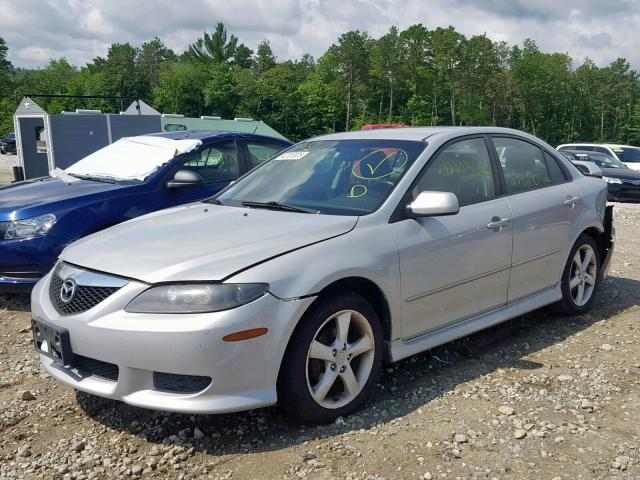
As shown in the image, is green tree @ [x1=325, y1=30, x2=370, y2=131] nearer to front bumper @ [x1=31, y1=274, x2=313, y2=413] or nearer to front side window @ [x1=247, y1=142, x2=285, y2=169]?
front side window @ [x1=247, y1=142, x2=285, y2=169]

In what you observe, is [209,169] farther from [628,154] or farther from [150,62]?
[150,62]

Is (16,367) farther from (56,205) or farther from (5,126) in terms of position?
(5,126)

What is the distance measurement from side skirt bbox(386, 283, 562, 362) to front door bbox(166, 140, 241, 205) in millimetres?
3186

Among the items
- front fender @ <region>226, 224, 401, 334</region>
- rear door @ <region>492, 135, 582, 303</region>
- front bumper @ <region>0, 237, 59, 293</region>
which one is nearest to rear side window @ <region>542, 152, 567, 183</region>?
rear door @ <region>492, 135, 582, 303</region>

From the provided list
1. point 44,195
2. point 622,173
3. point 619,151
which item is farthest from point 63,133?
point 619,151

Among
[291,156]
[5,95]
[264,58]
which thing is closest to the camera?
[291,156]

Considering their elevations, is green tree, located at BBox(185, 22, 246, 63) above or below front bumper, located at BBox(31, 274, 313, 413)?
above

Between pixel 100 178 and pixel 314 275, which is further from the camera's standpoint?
pixel 100 178

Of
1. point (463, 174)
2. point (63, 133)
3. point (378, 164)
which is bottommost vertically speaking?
point (463, 174)

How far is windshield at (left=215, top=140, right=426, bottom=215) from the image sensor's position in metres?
3.90

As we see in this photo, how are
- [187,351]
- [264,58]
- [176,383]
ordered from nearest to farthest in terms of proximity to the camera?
1. [187,351]
2. [176,383]
3. [264,58]

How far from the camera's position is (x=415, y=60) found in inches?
2827

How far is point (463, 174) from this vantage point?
4367 mm

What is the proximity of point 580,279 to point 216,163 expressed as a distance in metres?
3.76
